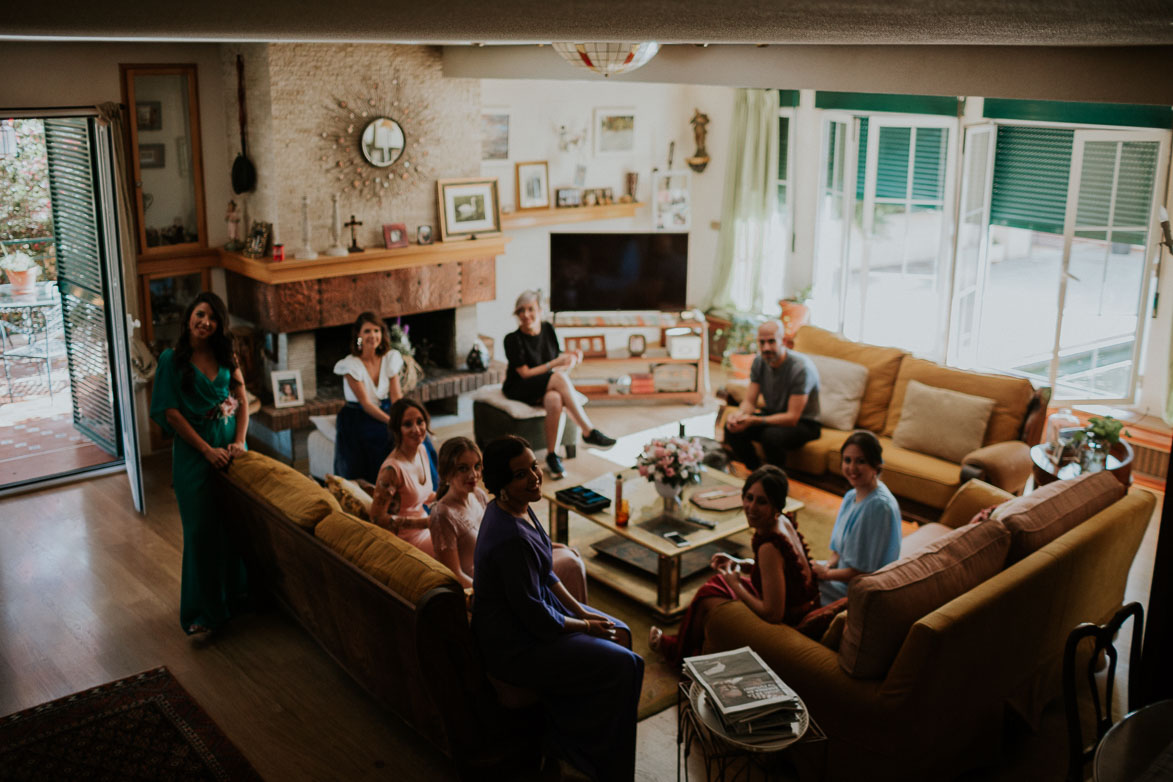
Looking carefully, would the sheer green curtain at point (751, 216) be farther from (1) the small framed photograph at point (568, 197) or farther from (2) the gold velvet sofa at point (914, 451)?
(2) the gold velvet sofa at point (914, 451)

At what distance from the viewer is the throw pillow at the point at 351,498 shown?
4.46 meters

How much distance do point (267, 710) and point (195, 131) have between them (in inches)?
160

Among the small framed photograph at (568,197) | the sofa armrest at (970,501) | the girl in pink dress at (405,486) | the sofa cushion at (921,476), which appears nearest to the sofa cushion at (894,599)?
the sofa armrest at (970,501)

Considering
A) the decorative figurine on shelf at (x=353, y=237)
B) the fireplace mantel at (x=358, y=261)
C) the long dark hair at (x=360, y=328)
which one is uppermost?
the decorative figurine on shelf at (x=353, y=237)

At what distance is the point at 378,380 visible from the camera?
5.77 metres

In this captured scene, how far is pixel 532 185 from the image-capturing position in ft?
27.1

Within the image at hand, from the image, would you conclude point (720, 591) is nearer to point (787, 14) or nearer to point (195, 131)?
point (787, 14)

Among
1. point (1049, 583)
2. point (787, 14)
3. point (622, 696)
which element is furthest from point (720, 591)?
point (787, 14)

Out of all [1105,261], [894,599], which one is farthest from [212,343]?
[1105,261]

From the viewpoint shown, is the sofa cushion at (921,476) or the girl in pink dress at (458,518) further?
the sofa cushion at (921,476)

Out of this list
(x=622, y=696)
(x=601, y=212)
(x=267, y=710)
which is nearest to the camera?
(x=622, y=696)

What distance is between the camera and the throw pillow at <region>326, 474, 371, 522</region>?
4.46 metres

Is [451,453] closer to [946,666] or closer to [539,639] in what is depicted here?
[539,639]

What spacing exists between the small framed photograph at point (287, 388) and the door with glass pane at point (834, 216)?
430 centimetres
